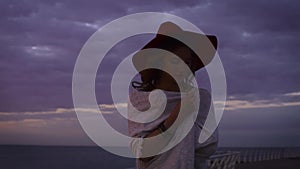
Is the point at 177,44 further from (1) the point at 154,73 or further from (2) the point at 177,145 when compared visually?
(2) the point at 177,145

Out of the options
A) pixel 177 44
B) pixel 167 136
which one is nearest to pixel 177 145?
pixel 167 136

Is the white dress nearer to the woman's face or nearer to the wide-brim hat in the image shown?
the woman's face

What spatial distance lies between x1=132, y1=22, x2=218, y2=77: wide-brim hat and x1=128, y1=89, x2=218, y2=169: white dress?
22cm

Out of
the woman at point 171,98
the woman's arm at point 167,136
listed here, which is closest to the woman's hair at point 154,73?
the woman at point 171,98

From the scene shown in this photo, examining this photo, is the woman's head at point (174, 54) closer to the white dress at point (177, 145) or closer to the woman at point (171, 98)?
the woman at point (171, 98)

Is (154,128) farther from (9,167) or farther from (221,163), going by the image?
(9,167)

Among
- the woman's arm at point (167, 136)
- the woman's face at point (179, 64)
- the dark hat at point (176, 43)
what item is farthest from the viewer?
the dark hat at point (176, 43)

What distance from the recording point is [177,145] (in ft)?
7.22

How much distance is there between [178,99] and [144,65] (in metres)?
0.31

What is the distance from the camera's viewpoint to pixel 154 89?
7.59ft

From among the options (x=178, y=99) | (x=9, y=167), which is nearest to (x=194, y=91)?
(x=178, y=99)

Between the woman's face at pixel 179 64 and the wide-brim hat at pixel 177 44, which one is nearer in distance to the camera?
the woman's face at pixel 179 64

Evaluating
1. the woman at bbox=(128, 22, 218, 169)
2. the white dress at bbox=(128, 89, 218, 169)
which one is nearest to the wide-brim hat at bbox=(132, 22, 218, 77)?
the woman at bbox=(128, 22, 218, 169)

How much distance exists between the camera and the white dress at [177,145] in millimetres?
2178
